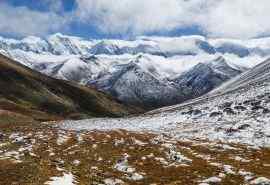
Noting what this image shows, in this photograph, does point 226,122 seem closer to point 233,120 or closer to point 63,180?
point 233,120

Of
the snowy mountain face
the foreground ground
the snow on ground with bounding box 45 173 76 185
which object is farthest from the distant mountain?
the snow on ground with bounding box 45 173 76 185

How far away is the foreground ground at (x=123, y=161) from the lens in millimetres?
38094

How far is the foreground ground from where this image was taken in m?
38.1

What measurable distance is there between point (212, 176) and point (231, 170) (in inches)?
130

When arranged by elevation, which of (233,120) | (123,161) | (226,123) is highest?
(233,120)

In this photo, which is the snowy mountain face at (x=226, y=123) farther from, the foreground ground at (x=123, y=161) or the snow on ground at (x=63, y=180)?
the snow on ground at (x=63, y=180)

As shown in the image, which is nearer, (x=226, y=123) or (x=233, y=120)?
(x=226, y=123)

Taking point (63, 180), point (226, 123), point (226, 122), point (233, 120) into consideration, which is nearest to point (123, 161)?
point (63, 180)

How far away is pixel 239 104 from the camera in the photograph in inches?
3595

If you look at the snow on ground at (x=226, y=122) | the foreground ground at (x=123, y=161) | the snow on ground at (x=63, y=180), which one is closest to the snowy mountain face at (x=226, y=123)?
the snow on ground at (x=226, y=122)

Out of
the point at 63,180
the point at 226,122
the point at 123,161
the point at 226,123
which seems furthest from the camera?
the point at 226,122

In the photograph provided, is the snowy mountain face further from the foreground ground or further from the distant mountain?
the foreground ground

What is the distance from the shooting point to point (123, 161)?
4731 centimetres

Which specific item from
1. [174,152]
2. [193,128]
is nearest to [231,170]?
[174,152]
